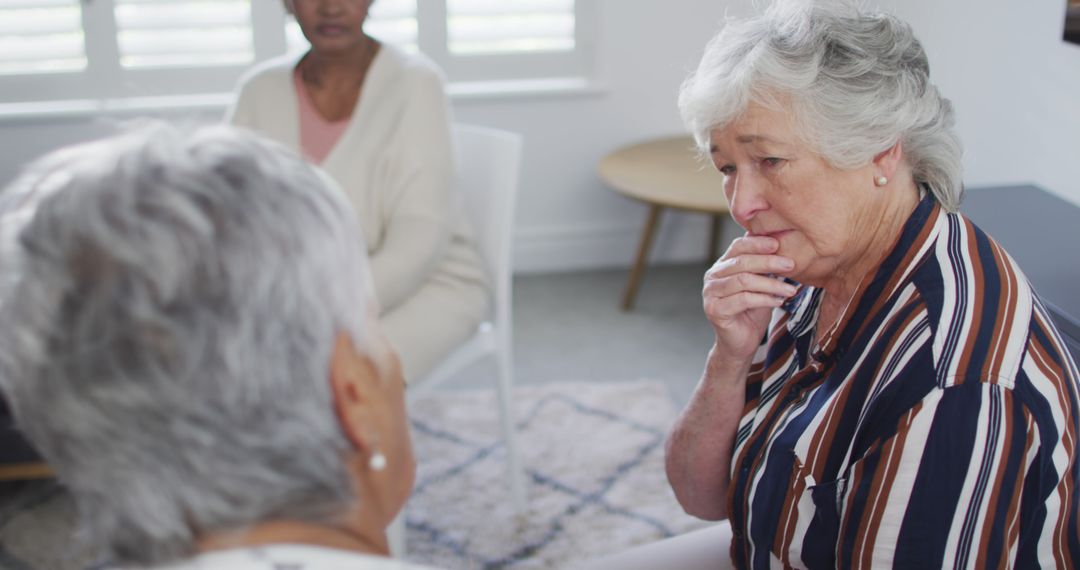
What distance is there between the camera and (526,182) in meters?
3.64

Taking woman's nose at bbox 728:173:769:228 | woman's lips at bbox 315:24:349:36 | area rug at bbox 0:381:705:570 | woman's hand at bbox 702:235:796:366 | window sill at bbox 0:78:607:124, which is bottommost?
→ area rug at bbox 0:381:705:570

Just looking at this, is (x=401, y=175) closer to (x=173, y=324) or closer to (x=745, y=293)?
(x=745, y=293)

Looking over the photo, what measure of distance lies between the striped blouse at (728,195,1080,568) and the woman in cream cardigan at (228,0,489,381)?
0.99m

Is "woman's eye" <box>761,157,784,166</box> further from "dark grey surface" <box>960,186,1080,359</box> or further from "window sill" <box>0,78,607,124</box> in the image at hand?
"window sill" <box>0,78,607,124</box>

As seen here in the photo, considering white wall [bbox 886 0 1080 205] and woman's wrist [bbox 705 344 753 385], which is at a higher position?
white wall [bbox 886 0 1080 205]

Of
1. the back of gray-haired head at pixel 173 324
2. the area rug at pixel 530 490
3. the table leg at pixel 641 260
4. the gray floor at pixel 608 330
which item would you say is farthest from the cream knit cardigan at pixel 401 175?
the back of gray-haired head at pixel 173 324

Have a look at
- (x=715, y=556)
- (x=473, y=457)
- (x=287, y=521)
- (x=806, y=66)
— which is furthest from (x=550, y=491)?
(x=287, y=521)

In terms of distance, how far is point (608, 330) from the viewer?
10.5 feet

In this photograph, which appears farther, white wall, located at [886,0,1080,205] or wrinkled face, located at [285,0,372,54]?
white wall, located at [886,0,1080,205]

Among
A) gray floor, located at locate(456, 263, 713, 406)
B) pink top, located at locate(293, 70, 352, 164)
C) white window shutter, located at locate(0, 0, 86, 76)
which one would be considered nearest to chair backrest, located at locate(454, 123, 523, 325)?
pink top, located at locate(293, 70, 352, 164)

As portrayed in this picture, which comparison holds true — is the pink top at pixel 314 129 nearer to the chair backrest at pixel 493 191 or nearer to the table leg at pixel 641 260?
the chair backrest at pixel 493 191

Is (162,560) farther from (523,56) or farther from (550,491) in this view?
(523,56)

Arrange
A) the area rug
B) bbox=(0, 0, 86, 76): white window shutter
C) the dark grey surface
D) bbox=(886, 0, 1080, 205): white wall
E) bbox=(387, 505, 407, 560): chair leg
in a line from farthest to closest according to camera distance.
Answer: bbox=(0, 0, 86, 76): white window shutter, bbox=(886, 0, 1080, 205): white wall, the area rug, bbox=(387, 505, 407, 560): chair leg, the dark grey surface

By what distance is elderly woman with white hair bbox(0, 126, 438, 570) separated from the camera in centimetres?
66
